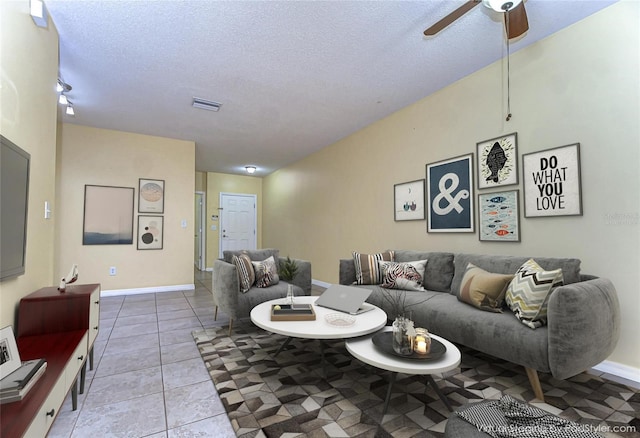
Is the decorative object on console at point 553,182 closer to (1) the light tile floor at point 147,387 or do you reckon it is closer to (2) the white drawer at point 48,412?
(1) the light tile floor at point 147,387

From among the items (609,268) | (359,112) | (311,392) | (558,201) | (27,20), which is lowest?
(311,392)

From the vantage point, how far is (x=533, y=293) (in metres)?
2.00

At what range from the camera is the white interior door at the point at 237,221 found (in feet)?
25.8

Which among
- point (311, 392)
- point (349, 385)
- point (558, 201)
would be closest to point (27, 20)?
point (311, 392)

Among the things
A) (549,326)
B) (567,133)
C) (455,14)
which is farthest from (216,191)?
(549,326)

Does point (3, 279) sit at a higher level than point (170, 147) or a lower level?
lower

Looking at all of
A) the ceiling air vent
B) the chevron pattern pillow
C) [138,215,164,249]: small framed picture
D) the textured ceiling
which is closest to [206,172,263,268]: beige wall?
[138,215,164,249]: small framed picture

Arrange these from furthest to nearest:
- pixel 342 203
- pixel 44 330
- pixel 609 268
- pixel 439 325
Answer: pixel 342 203
pixel 439 325
pixel 609 268
pixel 44 330

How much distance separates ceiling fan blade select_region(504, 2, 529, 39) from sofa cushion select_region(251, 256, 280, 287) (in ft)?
9.62

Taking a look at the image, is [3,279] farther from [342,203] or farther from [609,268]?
[342,203]

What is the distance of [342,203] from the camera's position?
16.9 feet

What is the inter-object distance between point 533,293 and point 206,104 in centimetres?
387

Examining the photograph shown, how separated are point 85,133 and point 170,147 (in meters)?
1.19

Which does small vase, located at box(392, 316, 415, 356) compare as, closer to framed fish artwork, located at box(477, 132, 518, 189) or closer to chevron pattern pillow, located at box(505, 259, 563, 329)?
chevron pattern pillow, located at box(505, 259, 563, 329)
